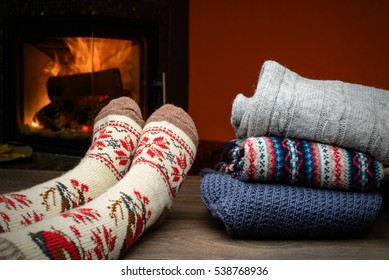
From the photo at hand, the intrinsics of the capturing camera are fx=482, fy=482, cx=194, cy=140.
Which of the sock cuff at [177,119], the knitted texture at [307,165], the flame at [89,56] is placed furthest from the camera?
the flame at [89,56]

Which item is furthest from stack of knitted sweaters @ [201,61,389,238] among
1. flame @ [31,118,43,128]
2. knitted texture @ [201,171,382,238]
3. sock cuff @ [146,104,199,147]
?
flame @ [31,118,43,128]

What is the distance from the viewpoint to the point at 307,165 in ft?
1.67

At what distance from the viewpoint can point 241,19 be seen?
1985mm

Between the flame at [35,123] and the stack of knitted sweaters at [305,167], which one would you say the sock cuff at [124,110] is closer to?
the stack of knitted sweaters at [305,167]

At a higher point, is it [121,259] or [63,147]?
[121,259]

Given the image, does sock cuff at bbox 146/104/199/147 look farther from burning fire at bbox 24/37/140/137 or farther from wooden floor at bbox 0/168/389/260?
burning fire at bbox 24/37/140/137

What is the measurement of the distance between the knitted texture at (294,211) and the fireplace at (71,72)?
1244 millimetres

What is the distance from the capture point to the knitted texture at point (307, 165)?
1.67ft

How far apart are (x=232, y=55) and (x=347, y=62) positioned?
471 millimetres

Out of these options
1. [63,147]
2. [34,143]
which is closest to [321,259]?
[63,147]

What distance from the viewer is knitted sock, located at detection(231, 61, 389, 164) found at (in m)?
0.52

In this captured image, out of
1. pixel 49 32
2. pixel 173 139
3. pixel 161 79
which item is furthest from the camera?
pixel 161 79

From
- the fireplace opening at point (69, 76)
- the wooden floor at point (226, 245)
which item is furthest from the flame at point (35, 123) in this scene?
the wooden floor at point (226, 245)
